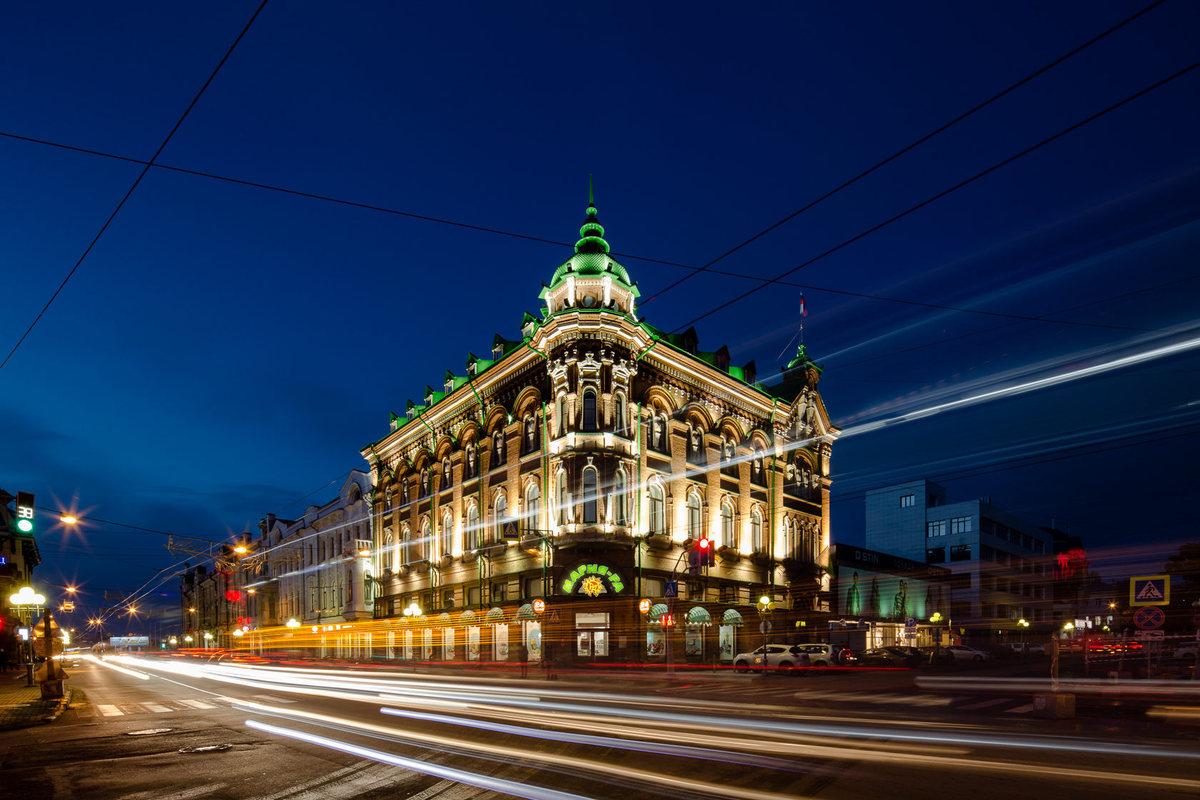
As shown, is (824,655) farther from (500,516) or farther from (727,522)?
(500,516)

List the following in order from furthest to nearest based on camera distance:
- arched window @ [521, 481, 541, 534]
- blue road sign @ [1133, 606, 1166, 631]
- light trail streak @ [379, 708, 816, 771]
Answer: arched window @ [521, 481, 541, 534] → blue road sign @ [1133, 606, 1166, 631] → light trail streak @ [379, 708, 816, 771]

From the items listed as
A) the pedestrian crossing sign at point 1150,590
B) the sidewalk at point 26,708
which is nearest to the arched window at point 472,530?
the sidewalk at point 26,708

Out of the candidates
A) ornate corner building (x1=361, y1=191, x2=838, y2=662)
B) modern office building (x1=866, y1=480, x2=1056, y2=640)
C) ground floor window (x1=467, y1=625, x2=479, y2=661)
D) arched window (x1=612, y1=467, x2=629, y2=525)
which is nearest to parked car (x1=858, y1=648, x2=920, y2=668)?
ornate corner building (x1=361, y1=191, x2=838, y2=662)

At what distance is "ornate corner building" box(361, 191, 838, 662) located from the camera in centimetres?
3562

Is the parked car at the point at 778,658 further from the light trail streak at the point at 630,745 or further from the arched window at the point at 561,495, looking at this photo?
the light trail streak at the point at 630,745

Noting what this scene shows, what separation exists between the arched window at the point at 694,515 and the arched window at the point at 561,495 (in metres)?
7.45

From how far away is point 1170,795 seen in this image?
7957 millimetres

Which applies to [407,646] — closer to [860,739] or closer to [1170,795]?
[860,739]

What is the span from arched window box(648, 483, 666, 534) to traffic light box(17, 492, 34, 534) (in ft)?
82.3

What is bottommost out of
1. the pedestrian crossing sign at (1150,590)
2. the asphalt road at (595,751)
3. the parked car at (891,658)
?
the parked car at (891,658)

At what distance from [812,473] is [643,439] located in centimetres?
1748

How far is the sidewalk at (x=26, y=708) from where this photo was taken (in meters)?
16.2

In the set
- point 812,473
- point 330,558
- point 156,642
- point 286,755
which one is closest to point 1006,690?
point 286,755

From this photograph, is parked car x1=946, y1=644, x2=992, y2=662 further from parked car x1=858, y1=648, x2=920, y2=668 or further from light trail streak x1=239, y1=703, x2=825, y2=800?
light trail streak x1=239, y1=703, x2=825, y2=800
